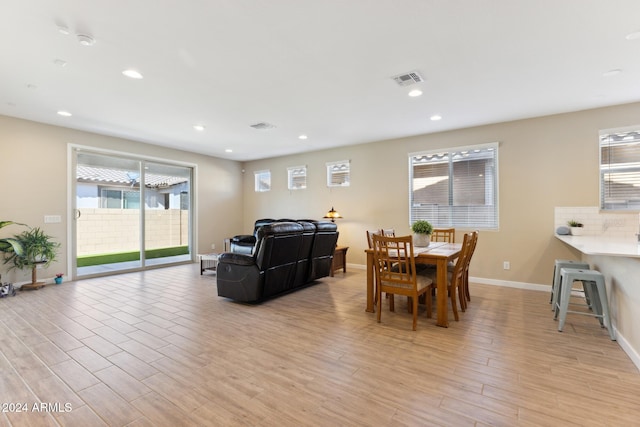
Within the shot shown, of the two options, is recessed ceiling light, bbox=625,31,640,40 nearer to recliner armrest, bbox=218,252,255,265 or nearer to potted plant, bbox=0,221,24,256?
recliner armrest, bbox=218,252,255,265

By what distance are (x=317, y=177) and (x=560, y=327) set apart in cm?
531

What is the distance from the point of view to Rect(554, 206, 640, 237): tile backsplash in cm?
409

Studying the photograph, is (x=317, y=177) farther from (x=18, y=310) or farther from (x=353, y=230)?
(x=18, y=310)

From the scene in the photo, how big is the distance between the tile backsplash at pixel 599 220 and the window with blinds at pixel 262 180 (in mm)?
6350

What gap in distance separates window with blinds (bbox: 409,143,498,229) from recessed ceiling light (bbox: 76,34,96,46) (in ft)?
16.6

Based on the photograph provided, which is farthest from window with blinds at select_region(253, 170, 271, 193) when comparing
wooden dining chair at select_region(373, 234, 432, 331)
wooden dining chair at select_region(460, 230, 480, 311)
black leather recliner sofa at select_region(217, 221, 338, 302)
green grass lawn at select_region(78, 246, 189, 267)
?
wooden dining chair at select_region(460, 230, 480, 311)

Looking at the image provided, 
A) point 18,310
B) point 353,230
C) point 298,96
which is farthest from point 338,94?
point 18,310

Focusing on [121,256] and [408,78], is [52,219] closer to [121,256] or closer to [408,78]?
[121,256]

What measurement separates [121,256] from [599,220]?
877 cm

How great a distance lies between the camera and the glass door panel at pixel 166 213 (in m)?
6.67

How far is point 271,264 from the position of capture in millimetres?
3990

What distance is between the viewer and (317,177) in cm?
723

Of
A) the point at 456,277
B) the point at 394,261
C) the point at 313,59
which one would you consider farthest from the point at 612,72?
the point at 313,59

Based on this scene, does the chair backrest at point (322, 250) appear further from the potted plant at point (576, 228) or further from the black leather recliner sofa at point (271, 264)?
the potted plant at point (576, 228)
